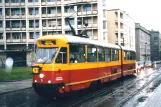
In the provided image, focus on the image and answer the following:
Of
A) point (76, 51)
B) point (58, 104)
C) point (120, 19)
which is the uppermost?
point (120, 19)

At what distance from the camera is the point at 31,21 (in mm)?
65125

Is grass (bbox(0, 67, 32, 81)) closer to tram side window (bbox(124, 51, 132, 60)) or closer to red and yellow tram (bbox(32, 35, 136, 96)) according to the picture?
tram side window (bbox(124, 51, 132, 60))

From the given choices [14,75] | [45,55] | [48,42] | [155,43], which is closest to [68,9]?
[14,75]

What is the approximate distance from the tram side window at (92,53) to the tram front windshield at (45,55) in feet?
10.6

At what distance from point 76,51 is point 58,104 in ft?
10.6

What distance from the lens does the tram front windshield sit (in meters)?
13.8

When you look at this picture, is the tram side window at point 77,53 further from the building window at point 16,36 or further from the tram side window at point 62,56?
the building window at point 16,36

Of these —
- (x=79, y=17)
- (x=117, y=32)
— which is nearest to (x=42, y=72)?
(x=79, y=17)

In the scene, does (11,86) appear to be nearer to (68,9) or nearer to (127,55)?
(127,55)

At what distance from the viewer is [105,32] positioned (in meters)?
63.4

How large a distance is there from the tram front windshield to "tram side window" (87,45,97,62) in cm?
322

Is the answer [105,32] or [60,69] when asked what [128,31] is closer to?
[105,32]

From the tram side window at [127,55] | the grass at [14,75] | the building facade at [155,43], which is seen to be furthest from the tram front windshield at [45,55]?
the building facade at [155,43]

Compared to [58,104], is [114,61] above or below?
above
